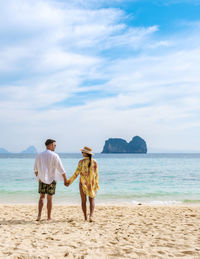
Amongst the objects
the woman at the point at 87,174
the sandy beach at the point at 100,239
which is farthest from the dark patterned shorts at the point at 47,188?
the sandy beach at the point at 100,239

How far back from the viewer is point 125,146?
176 m

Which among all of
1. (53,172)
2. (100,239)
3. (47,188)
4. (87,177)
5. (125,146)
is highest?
(125,146)

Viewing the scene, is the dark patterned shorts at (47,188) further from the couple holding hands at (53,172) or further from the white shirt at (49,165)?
the white shirt at (49,165)

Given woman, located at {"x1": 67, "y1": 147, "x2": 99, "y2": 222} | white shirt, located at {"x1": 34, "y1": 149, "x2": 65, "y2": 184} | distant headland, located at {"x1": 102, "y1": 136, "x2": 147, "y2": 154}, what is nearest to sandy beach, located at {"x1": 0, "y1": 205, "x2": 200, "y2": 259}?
woman, located at {"x1": 67, "y1": 147, "x2": 99, "y2": 222}

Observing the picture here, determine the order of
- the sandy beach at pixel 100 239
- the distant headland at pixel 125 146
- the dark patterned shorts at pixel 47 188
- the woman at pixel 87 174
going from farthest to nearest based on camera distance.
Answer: the distant headland at pixel 125 146
the woman at pixel 87 174
the dark patterned shorts at pixel 47 188
the sandy beach at pixel 100 239

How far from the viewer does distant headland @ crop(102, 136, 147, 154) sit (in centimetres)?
17224

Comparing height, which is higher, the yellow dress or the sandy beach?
the yellow dress

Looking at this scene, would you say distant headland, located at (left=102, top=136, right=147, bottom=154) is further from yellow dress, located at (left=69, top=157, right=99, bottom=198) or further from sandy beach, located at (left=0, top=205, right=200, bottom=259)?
sandy beach, located at (left=0, top=205, right=200, bottom=259)

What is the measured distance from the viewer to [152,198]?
13.2 m

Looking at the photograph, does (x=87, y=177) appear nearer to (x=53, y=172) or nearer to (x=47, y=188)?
(x=53, y=172)

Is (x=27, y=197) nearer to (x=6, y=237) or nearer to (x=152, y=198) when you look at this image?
(x=152, y=198)

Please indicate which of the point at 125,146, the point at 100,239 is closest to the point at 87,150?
the point at 100,239

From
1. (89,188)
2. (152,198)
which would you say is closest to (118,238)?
(89,188)

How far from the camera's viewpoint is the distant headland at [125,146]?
565ft
